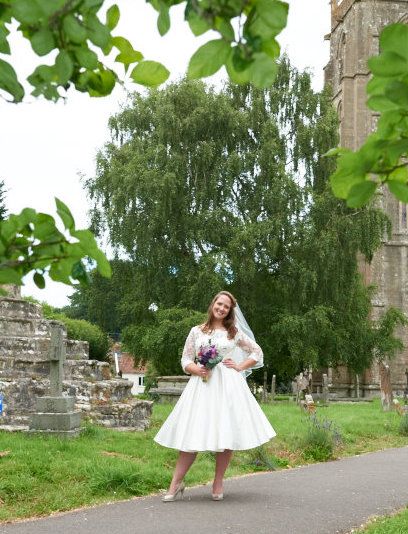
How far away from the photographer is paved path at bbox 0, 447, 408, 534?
590 centimetres

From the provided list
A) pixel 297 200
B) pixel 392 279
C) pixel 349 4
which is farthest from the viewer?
pixel 349 4

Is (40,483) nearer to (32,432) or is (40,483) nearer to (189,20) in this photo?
(32,432)

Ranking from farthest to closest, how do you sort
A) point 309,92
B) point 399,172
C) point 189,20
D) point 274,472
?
point 309,92, point 274,472, point 399,172, point 189,20

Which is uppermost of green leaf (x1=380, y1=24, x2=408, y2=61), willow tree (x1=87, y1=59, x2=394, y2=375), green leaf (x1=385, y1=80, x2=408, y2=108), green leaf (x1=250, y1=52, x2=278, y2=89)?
willow tree (x1=87, y1=59, x2=394, y2=375)

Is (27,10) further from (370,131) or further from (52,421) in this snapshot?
(370,131)

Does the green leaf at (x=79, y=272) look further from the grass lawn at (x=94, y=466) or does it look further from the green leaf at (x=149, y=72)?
the grass lawn at (x=94, y=466)

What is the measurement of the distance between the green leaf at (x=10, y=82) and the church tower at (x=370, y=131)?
40007mm

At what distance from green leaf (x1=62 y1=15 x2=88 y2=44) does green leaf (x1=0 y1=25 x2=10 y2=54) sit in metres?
0.30

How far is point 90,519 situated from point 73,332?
20.2m

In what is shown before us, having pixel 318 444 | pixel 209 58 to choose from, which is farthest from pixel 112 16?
pixel 318 444

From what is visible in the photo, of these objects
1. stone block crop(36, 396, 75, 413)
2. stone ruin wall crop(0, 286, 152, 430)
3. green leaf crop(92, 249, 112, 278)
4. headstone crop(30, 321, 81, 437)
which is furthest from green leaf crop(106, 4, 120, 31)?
stone ruin wall crop(0, 286, 152, 430)

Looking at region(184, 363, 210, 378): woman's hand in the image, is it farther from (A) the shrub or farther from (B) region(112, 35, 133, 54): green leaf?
(B) region(112, 35, 133, 54): green leaf

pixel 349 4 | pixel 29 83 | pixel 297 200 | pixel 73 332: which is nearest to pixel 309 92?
pixel 297 200

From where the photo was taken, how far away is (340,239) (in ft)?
93.7
